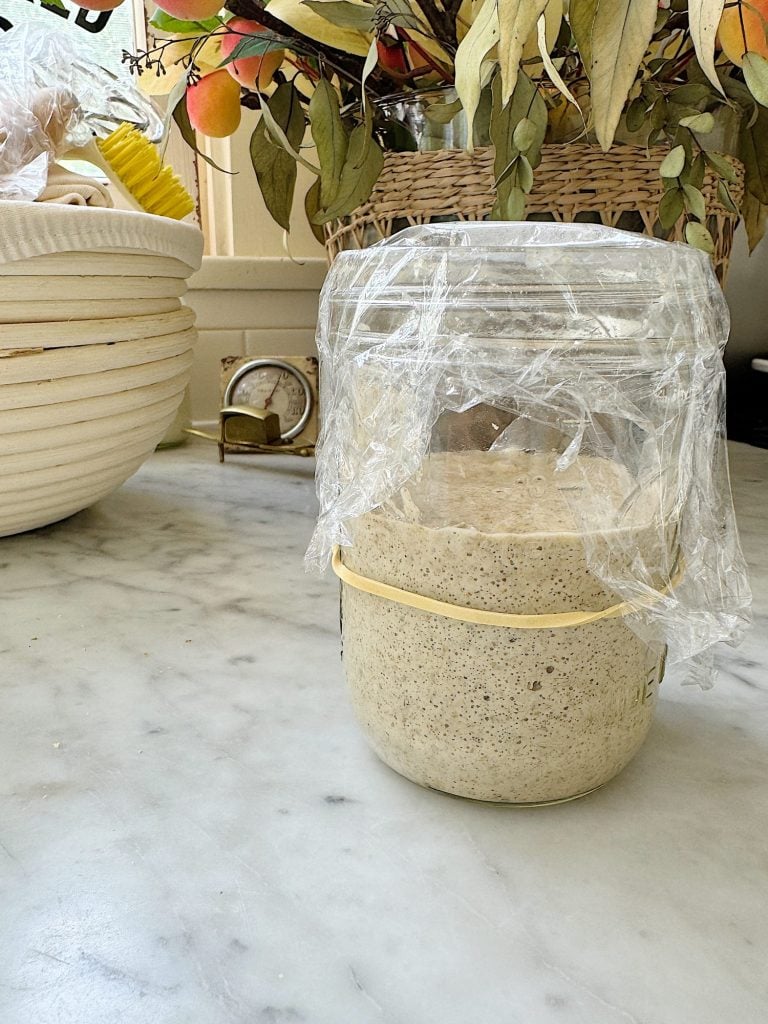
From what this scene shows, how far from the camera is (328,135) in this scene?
0.49m

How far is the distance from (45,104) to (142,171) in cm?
14

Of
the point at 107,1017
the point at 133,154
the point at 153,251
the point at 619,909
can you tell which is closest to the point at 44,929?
the point at 107,1017

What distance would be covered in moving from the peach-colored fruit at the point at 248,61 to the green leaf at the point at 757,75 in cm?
27

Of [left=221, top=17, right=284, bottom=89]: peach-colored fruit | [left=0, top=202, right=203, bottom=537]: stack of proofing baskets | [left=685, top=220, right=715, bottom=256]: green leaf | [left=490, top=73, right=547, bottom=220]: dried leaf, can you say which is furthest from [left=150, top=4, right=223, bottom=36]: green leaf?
[left=685, top=220, right=715, bottom=256]: green leaf

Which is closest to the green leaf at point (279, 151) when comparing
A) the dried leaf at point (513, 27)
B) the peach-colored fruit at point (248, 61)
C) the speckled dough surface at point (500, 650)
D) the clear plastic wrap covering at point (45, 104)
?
the peach-colored fruit at point (248, 61)

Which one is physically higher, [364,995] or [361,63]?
[361,63]

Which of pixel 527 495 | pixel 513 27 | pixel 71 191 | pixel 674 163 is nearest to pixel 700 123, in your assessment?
pixel 674 163

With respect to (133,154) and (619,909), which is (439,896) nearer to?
(619,909)

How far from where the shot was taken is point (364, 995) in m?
0.23

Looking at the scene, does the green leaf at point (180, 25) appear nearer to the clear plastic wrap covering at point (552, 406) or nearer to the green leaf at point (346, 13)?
the green leaf at point (346, 13)

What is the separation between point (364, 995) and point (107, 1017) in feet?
0.23

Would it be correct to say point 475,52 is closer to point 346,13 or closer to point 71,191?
point 346,13

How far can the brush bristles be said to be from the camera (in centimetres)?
66

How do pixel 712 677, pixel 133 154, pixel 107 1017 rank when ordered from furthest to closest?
pixel 133 154 < pixel 712 677 < pixel 107 1017
